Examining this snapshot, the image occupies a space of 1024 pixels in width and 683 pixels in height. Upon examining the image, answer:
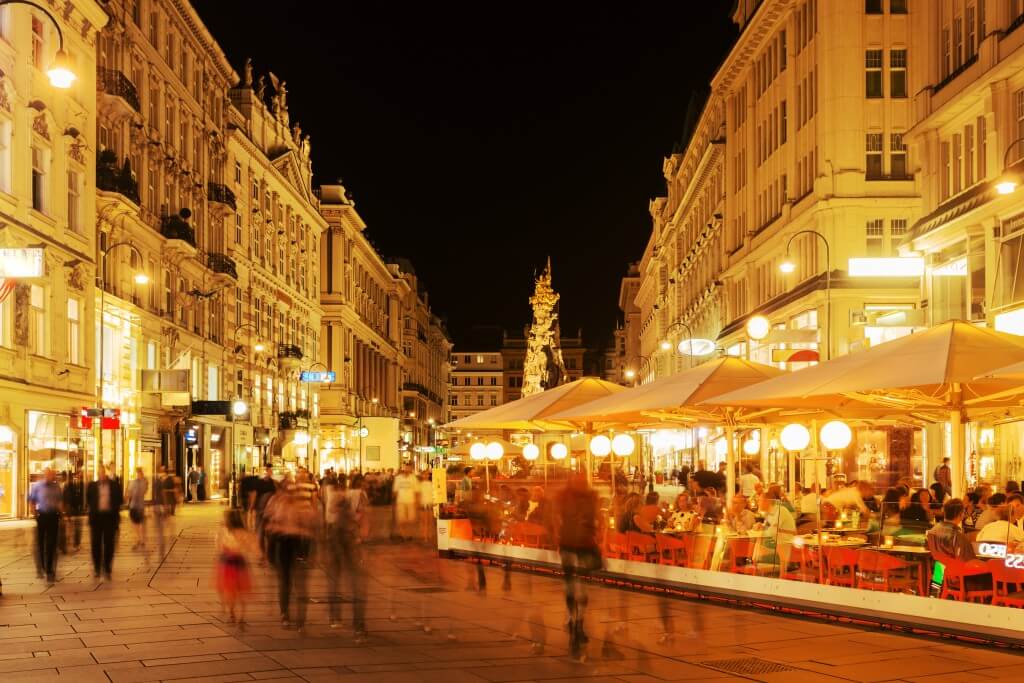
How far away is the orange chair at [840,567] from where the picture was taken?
15133 mm

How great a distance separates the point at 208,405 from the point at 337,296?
3922cm

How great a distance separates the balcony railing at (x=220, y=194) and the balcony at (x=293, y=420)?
1551 centimetres

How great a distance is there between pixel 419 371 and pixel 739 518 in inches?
4672

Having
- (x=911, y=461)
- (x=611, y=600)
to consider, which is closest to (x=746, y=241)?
(x=911, y=461)

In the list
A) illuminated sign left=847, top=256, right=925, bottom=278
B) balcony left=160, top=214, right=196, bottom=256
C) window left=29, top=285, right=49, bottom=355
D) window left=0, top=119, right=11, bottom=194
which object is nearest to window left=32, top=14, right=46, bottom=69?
window left=0, top=119, right=11, bottom=194

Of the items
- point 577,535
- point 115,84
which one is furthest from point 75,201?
point 577,535

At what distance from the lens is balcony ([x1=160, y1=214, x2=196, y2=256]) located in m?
49.7

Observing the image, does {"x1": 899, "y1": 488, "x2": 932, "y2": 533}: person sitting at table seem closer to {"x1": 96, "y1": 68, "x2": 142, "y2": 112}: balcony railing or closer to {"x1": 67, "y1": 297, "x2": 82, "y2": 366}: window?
{"x1": 67, "y1": 297, "x2": 82, "y2": 366}: window

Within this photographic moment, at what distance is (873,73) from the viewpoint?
45.0 metres

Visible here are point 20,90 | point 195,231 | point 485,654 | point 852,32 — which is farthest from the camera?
point 195,231

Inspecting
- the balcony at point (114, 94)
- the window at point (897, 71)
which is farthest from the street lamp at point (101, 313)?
the window at point (897, 71)

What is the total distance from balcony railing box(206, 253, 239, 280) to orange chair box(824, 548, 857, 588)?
45.7m

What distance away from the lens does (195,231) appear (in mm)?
55469

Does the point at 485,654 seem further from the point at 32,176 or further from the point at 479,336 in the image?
the point at 479,336
